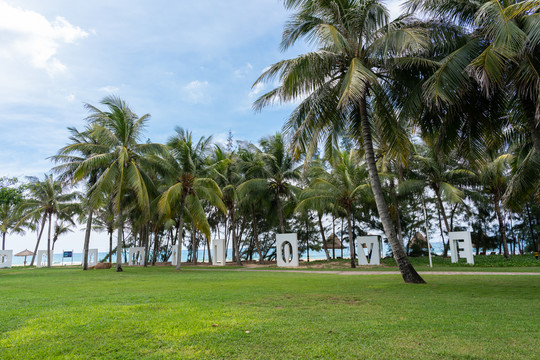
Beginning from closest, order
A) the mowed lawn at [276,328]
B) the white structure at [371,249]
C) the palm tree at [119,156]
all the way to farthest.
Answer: the mowed lawn at [276,328]
the palm tree at [119,156]
the white structure at [371,249]

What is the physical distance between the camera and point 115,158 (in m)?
18.5

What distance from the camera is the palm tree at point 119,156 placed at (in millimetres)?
16797

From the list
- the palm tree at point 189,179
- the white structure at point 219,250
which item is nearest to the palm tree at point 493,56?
the palm tree at point 189,179

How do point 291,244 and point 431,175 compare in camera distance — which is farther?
point 431,175

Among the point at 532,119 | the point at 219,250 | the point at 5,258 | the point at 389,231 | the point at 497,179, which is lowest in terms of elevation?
the point at 5,258

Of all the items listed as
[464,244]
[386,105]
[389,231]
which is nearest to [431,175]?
[464,244]

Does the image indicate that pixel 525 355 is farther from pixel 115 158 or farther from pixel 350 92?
pixel 115 158

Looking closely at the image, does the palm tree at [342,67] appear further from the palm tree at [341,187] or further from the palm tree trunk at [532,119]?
the palm tree at [341,187]

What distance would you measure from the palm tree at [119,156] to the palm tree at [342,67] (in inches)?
356

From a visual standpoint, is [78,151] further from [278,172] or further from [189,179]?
[278,172]

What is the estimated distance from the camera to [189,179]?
791 inches

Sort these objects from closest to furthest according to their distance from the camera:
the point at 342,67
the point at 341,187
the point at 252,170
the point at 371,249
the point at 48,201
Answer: the point at 342,67
the point at 371,249
the point at 341,187
the point at 252,170
the point at 48,201

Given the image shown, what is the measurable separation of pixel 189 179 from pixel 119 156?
4.19m

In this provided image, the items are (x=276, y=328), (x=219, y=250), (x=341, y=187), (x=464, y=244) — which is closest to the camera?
(x=276, y=328)
